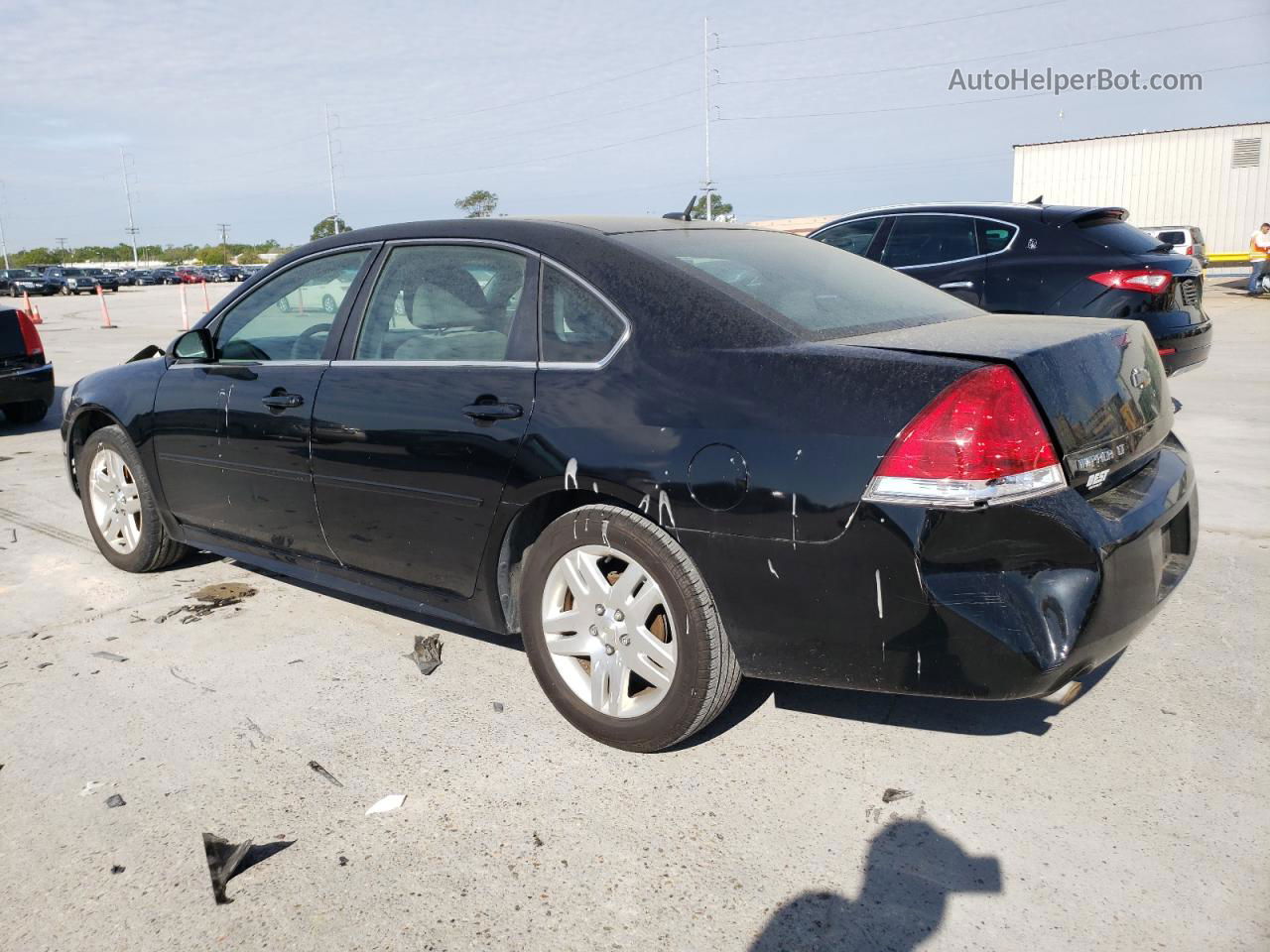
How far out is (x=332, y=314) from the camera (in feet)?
12.9

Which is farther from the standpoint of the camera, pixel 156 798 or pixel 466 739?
pixel 466 739

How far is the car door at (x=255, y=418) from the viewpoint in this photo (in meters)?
3.88

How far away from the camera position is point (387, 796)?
2.92 meters

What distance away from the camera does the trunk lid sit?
2611mm

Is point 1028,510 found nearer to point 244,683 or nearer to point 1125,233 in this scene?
point 244,683

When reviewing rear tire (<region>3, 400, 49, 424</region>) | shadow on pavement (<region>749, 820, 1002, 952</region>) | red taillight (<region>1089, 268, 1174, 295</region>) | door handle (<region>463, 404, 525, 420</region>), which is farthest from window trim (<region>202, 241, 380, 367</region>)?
rear tire (<region>3, 400, 49, 424</region>)

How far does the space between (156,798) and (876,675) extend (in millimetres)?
2026

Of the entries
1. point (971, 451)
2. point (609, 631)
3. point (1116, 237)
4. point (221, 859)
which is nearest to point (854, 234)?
point (1116, 237)

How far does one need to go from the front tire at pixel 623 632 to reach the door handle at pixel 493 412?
0.36m

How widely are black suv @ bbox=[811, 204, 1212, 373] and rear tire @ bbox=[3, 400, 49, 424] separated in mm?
7205

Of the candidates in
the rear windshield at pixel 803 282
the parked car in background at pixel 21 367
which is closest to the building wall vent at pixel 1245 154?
the parked car in background at pixel 21 367

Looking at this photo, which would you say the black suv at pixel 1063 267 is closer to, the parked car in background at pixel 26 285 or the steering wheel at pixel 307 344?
the steering wheel at pixel 307 344

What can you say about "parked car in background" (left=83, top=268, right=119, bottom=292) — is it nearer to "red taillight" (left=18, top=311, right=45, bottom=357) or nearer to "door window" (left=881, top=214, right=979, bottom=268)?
"red taillight" (left=18, top=311, right=45, bottom=357)

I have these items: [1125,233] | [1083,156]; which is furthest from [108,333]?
[1083,156]
